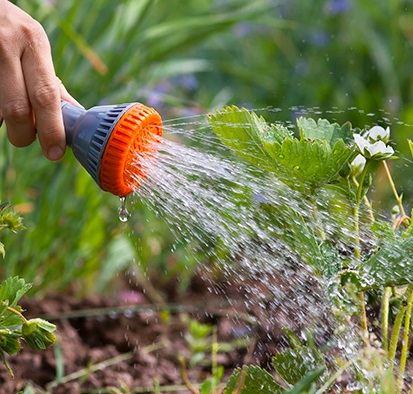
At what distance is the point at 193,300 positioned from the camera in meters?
2.67

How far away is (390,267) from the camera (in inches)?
50.8

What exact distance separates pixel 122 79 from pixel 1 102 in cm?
115

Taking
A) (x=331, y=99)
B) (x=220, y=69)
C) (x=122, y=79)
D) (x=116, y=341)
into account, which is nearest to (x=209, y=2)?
(x=220, y=69)

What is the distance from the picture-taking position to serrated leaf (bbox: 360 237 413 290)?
50.6 inches

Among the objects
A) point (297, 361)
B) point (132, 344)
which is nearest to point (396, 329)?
point (297, 361)

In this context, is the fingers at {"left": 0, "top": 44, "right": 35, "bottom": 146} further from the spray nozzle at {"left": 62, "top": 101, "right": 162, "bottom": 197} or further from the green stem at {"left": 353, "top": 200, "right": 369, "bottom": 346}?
the green stem at {"left": 353, "top": 200, "right": 369, "bottom": 346}

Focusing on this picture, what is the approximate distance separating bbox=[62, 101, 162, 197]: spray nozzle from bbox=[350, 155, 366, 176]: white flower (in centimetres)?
34

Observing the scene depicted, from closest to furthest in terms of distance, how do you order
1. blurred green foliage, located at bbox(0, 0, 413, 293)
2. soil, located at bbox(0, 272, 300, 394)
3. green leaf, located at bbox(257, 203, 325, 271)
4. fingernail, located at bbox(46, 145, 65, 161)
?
green leaf, located at bbox(257, 203, 325, 271), fingernail, located at bbox(46, 145, 65, 161), soil, located at bbox(0, 272, 300, 394), blurred green foliage, located at bbox(0, 0, 413, 293)

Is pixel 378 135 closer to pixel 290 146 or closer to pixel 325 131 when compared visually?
pixel 325 131

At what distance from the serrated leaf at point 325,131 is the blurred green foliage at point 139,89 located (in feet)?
3.50

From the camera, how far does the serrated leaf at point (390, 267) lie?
129 cm

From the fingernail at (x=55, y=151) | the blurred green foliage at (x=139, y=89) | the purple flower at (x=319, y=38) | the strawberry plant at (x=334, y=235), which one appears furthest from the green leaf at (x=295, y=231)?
the purple flower at (x=319, y=38)

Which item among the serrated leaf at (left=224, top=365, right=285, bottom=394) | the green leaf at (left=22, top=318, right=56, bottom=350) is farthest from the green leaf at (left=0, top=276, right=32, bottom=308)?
the serrated leaf at (left=224, top=365, right=285, bottom=394)

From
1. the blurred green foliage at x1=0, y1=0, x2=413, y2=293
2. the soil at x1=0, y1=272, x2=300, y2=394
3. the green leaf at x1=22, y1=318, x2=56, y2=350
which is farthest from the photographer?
the blurred green foliage at x1=0, y1=0, x2=413, y2=293
